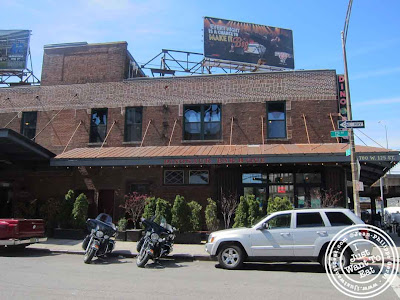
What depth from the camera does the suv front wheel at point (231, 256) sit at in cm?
910

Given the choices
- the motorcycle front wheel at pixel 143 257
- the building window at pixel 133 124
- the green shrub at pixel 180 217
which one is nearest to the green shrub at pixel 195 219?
the green shrub at pixel 180 217

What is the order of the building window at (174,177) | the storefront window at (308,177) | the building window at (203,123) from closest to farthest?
the storefront window at (308,177), the building window at (174,177), the building window at (203,123)

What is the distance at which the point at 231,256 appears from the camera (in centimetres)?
920

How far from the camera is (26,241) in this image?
11.2 m

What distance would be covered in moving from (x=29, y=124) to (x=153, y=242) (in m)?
13.7

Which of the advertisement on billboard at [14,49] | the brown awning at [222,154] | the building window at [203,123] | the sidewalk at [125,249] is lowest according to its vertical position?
the sidewalk at [125,249]

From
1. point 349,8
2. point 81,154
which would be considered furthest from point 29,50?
point 349,8

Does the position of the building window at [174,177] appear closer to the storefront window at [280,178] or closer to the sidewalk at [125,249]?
the sidewalk at [125,249]

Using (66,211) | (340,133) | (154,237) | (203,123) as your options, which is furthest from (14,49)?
(340,133)

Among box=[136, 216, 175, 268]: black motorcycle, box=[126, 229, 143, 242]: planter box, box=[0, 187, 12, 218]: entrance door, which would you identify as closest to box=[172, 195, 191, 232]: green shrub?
box=[126, 229, 143, 242]: planter box

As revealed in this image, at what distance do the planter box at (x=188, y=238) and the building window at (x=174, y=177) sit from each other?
11.1ft

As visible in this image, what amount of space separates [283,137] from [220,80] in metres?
4.46

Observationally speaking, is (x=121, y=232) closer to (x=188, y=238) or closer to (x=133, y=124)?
(x=188, y=238)

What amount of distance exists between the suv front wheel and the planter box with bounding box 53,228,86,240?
7799 millimetres
